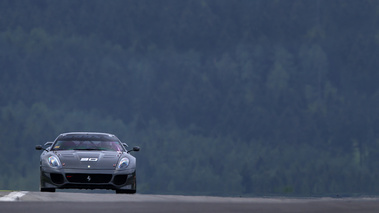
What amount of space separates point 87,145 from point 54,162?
5.10 feet

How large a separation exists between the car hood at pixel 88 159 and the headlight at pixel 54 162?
96 mm

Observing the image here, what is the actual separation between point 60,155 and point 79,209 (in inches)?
284

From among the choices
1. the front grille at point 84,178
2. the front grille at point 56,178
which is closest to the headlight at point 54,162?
the front grille at point 56,178

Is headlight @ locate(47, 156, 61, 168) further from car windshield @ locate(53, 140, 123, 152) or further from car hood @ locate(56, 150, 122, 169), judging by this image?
car windshield @ locate(53, 140, 123, 152)

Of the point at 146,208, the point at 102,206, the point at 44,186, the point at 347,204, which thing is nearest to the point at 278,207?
the point at 347,204

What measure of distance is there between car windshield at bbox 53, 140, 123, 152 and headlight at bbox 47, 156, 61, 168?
89 cm

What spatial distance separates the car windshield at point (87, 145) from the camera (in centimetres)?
1709

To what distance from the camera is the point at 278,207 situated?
10086 mm

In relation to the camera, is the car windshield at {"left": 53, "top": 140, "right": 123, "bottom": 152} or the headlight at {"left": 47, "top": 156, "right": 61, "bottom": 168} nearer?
the headlight at {"left": 47, "top": 156, "right": 61, "bottom": 168}

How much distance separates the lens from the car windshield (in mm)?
17094


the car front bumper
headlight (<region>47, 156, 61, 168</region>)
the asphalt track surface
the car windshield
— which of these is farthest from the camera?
the car windshield

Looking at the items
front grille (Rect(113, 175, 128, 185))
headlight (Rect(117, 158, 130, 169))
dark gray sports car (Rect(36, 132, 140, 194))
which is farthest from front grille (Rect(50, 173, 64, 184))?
headlight (Rect(117, 158, 130, 169))

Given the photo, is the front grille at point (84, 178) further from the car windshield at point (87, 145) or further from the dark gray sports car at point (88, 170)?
the car windshield at point (87, 145)

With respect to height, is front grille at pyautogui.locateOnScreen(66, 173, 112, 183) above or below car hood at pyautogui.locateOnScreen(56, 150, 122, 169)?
below
